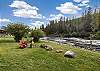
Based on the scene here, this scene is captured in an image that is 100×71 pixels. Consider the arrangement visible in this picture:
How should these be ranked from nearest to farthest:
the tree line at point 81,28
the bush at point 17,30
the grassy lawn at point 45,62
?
the grassy lawn at point 45,62 → the bush at point 17,30 → the tree line at point 81,28

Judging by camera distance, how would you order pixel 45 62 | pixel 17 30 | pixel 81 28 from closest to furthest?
pixel 45 62 → pixel 17 30 → pixel 81 28

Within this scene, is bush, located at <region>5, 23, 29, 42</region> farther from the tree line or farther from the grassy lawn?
the tree line

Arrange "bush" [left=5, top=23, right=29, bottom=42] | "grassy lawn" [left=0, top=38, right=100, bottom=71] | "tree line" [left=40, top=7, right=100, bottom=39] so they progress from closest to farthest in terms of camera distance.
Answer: "grassy lawn" [left=0, top=38, right=100, bottom=71] < "bush" [left=5, top=23, right=29, bottom=42] < "tree line" [left=40, top=7, right=100, bottom=39]

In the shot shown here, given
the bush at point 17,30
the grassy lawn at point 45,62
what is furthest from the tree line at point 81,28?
the grassy lawn at point 45,62

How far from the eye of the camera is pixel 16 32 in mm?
42438

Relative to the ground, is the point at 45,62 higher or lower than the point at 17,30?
lower

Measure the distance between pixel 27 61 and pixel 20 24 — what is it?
Answer: 23216mm

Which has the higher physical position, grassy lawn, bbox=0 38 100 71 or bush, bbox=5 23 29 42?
bush, bbox=5 23 29 42

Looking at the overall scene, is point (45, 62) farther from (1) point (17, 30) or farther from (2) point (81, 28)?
(2) point (81, 28)

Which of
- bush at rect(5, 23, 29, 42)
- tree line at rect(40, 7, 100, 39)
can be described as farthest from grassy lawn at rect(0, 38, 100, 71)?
tree line at rect(40, 7, 100, 39)

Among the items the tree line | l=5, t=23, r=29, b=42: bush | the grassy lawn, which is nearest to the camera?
the grassy lawn

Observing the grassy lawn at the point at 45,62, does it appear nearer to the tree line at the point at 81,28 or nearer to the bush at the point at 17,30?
the bush at the point at 17,30

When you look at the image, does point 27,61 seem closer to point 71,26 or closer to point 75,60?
point 75,60

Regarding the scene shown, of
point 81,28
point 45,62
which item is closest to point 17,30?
point 45,62
